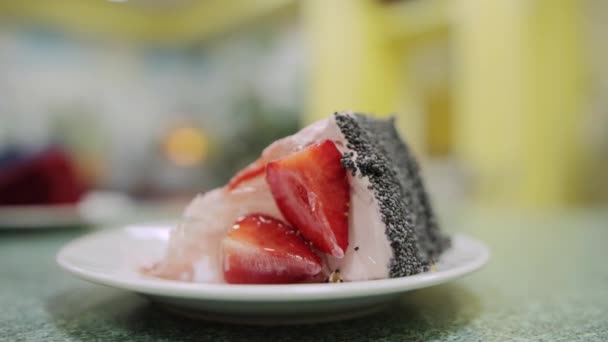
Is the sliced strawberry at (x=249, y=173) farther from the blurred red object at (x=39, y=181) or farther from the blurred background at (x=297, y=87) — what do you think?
the blurred red object at (x=39, y=181)

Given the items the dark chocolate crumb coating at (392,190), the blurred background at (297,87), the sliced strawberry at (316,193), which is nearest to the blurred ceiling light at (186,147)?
the blurred background at (297,87)

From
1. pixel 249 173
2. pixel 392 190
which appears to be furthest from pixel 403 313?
pixel 249 173

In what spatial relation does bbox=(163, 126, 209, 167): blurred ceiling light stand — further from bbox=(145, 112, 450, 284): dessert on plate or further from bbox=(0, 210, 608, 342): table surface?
bbox=(145, 112, 450, 284): dessert on plate

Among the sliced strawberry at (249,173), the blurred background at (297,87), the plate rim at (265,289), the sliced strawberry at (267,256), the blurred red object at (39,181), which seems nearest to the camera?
the plate rim at (265,289)

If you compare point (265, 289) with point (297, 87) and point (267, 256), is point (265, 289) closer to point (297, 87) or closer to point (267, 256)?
point (267, 256)

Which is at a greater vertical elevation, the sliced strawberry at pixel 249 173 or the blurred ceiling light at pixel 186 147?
the sliced strawberry at pixel 249 173

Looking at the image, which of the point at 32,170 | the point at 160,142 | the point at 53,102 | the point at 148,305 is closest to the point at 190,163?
the point at 160,142
